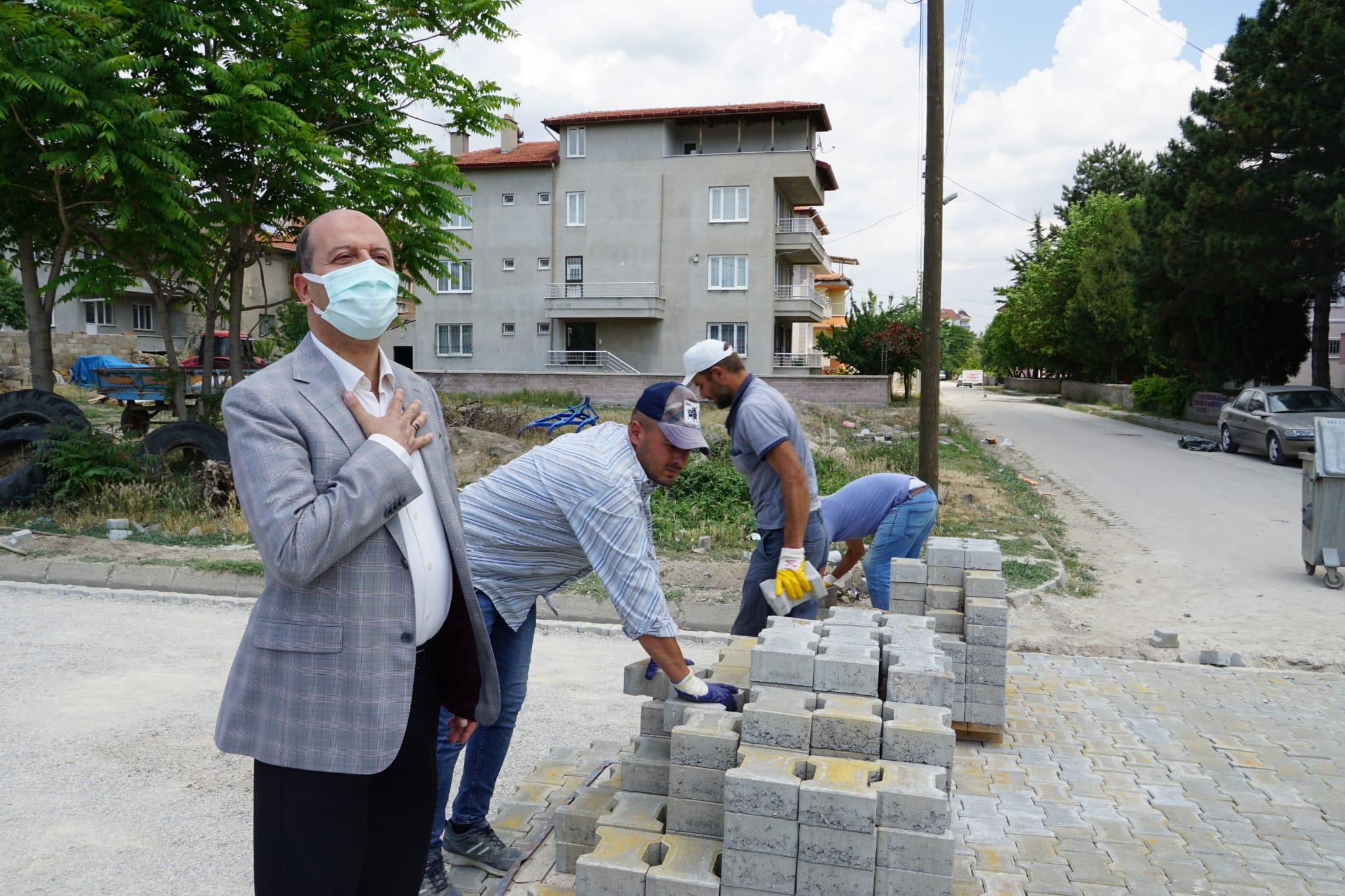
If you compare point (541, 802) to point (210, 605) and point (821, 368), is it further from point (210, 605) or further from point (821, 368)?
point (821, 368)

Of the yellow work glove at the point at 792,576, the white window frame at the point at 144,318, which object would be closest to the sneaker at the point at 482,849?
the yellow work glove at the point at 792,576

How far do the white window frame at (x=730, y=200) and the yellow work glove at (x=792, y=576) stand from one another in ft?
108

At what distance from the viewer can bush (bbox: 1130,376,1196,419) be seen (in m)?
35.5

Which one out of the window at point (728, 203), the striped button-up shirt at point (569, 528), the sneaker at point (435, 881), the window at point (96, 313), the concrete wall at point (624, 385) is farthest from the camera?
the window at point (96, 313)

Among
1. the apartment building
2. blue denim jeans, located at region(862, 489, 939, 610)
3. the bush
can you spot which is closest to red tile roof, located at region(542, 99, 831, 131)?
the apartment building

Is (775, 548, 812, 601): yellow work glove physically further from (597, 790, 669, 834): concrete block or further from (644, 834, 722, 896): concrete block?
(644, 834, 722, 896): concrete block

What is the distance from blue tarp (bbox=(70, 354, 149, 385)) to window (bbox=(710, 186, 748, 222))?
21.5m

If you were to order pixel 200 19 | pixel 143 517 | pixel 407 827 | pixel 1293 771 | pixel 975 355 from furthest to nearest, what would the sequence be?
pixel 975 355 → pixel 200 19 → pixel 143 517 → pixel 1293 771 → pixel 407 827

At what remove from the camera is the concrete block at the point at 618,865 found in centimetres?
274

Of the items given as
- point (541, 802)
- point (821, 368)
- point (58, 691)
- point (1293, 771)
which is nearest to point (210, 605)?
point (58, 691)

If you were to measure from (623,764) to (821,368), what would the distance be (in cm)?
3965

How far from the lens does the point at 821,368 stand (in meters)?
42.1

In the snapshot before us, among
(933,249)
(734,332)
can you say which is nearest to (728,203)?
(734,332)

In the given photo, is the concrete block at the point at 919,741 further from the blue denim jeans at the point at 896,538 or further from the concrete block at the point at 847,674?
the blue denim jeans at the point at 896,538
